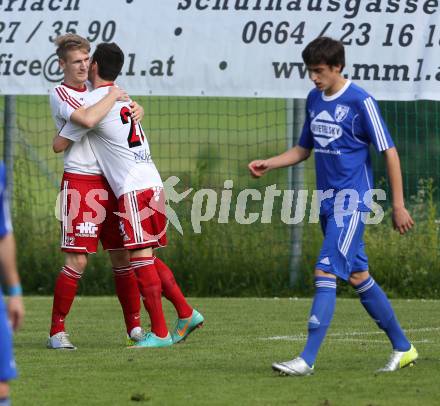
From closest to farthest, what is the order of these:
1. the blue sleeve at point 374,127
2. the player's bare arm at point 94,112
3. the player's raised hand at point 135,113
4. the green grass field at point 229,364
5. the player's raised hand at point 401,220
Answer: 1. the green grass field at point 229,364
2. the player's raised hand at point 401,220
3. the blue sleeve at point 374,127
4. the player's bare arm at point 94,112
5. the player's raised hand at point 135,113

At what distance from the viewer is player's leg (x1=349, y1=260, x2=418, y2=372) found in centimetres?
733

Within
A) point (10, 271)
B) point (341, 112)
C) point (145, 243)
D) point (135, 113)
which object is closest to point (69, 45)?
point (135, 113)

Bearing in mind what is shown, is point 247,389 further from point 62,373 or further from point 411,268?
point 411,268

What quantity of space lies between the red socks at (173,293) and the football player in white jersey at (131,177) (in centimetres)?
22

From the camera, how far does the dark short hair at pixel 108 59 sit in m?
8.58

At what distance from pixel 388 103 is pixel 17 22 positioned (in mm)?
3927

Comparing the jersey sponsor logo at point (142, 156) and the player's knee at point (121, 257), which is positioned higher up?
the jersey sponsor logo at point (142, 156)

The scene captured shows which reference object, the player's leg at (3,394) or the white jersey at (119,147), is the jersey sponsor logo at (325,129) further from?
the player's leg at (3,394)

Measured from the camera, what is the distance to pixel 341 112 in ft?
23.6

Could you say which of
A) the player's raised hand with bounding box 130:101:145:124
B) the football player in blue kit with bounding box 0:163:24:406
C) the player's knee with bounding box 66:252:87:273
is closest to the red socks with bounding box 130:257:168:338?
the player's knee with bounding box 66:252:87:273

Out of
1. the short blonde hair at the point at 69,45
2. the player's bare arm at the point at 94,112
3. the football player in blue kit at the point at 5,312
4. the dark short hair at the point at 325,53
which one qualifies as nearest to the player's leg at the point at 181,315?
the player's bare arm at the point at 94,112

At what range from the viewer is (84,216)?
28.5 feet

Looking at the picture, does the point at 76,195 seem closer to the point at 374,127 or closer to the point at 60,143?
the point at 60,143

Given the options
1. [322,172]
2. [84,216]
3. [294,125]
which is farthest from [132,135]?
[294,125]
